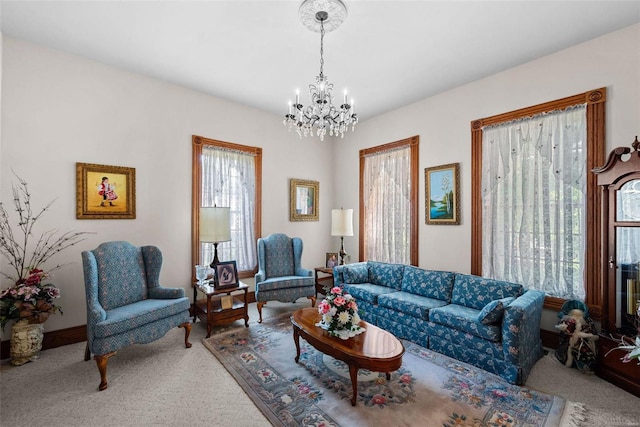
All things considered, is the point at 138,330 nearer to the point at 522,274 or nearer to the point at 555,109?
the point at 522,274

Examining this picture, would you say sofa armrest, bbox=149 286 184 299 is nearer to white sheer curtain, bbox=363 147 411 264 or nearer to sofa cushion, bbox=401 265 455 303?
sofa cushion, bbox=401 265 455 303

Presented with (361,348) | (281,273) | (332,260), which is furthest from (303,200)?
(361,348)

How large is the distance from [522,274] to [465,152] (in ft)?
5.49

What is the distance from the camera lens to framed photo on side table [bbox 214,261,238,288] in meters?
3.80

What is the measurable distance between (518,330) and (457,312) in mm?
605

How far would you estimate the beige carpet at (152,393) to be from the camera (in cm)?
209

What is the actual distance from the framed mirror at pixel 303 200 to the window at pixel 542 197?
109 inches

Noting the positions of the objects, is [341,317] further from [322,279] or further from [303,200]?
[303,200]

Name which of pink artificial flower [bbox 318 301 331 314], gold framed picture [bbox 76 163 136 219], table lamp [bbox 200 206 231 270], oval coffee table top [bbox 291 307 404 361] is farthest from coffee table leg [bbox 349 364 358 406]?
gold framed picture [bbox 76 163 136 219]

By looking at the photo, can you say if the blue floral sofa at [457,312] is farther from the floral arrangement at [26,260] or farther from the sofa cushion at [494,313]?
the floral arrangement at [26,260]

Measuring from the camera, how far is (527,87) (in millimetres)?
3381

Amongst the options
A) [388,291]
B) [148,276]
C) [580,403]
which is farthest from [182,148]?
[580,403]

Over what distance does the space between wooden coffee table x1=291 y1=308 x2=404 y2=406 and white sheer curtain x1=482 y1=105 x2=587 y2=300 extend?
2049 millimetres

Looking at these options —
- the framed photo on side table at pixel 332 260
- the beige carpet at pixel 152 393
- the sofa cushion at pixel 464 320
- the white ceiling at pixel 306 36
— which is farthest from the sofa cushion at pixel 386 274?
the white ceiling at pixel 306 36
